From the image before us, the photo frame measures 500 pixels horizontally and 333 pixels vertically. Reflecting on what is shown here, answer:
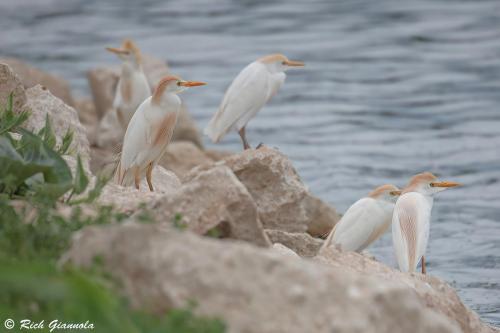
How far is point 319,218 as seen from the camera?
10664 millimetres

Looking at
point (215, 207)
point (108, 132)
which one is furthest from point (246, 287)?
point (108, 132)

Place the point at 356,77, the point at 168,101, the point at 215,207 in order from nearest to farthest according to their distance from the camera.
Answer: the point at 215,207 → the point at 168,101 → the point at 356,77

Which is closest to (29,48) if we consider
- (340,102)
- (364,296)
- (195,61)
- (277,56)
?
(195,61)

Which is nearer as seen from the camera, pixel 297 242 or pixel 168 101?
pixel 297 242

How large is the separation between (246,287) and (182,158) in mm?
8985

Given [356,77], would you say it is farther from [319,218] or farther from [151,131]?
[151,131]

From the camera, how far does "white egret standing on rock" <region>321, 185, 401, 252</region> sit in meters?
8.00

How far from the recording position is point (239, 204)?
503 cm

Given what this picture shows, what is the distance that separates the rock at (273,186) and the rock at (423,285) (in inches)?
95.1

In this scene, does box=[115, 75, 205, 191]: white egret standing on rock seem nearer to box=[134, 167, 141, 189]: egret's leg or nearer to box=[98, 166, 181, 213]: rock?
box=[134, 167, 141, 189]: egret's leg

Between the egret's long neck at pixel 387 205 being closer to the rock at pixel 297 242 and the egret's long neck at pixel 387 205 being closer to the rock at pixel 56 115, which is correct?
the rock at pixel 297 242

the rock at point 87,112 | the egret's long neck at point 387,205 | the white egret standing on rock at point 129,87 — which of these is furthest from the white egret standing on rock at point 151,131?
the rock at point 87,112

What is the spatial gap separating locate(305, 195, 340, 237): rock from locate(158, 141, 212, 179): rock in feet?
6.51

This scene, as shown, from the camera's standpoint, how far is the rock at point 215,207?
4.93 meters
